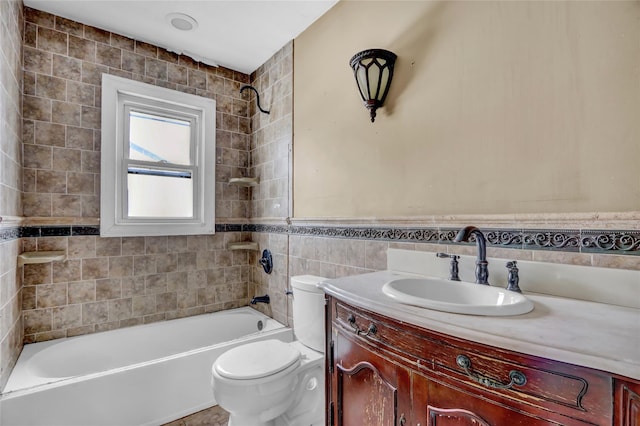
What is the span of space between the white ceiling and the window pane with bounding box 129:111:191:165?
0.59m

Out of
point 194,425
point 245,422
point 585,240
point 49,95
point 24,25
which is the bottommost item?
point 194,425

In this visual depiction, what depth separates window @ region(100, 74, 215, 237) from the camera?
7.68 feet

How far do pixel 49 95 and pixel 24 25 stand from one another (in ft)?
1.48

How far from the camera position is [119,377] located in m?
1.75

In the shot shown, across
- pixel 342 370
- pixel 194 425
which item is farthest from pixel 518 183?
pixel 194 425

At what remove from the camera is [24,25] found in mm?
2062

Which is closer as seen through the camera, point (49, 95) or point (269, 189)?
point (49, 95)

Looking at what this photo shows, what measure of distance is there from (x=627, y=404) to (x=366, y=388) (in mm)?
667

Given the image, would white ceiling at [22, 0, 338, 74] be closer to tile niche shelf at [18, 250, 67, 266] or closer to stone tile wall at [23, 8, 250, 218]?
stone tile wall at [23, 8, 250, 218]

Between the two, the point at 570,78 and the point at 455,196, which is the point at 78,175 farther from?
the point at 570,78

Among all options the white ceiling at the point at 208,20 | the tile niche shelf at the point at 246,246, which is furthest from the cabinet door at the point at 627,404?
the tile niche shelf at the point at 246,246

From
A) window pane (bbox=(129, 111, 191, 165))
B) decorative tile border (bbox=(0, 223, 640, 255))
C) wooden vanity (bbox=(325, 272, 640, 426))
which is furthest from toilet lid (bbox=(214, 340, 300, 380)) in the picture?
window pane (bbox=(129, 111, 191, 165))

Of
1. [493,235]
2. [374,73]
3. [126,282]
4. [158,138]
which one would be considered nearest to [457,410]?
[493,235]

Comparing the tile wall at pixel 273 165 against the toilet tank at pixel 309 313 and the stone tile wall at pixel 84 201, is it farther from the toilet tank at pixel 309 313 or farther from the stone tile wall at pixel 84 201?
the toilet tank at pixel 309 313
